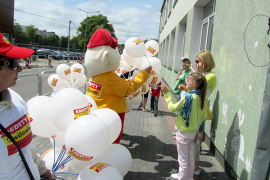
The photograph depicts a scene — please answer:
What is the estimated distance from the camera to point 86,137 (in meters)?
1.91

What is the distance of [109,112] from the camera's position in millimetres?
2410

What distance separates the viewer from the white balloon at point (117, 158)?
239 centimetres

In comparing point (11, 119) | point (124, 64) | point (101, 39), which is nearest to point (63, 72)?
point (124, 64)

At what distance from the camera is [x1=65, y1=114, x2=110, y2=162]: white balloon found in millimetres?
1909

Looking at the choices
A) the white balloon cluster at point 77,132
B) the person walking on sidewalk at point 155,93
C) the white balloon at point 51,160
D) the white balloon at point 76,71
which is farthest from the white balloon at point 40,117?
the person walking on sidewalk at point 155,93

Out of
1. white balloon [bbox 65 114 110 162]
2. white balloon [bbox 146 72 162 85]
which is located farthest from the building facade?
white balloon [bbox 65 114 110 162]

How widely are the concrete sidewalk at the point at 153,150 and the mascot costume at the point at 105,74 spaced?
3.87 ft

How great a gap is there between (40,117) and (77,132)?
1.90ft

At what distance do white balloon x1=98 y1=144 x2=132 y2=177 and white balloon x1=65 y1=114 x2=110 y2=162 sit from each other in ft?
1.37

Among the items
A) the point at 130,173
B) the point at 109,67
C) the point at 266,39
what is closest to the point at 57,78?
the point at 109,67

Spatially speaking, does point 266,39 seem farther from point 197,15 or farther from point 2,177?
point 197,15

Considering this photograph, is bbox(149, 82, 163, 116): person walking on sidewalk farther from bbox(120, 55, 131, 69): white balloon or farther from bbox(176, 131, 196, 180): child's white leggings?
bbox(176, 131, 196, 180): child's white leggings

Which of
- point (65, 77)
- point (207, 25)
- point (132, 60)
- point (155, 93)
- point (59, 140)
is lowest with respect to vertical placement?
point (59, 140)

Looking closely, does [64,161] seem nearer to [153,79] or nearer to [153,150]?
[153,79]
